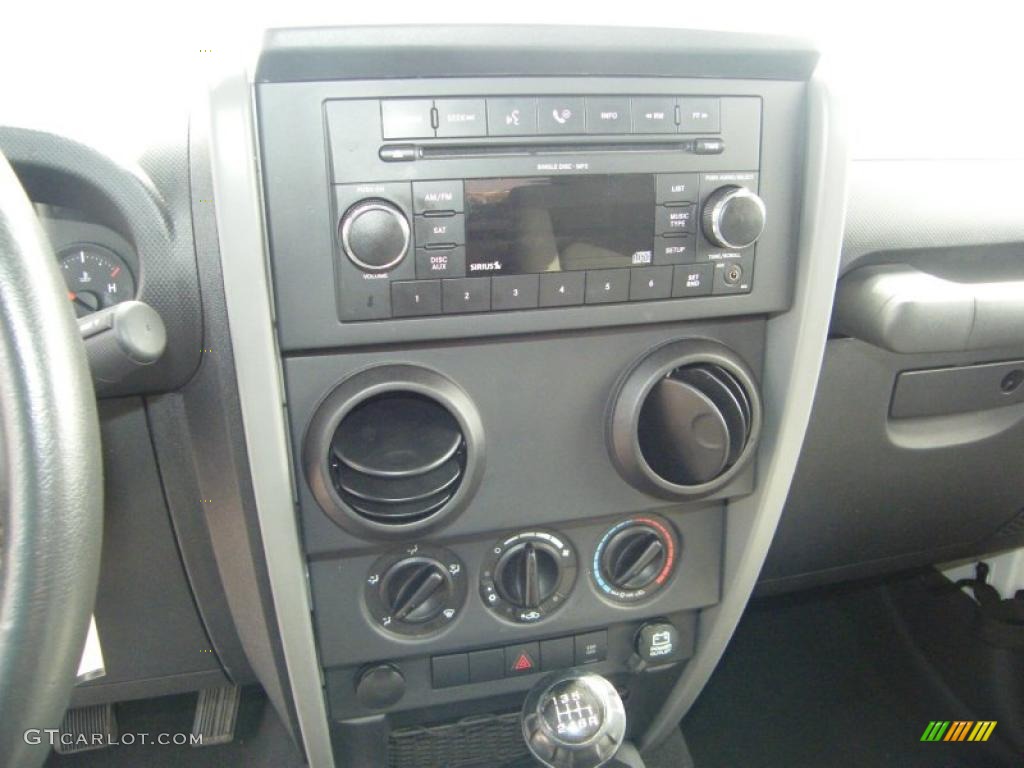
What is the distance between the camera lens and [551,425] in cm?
74

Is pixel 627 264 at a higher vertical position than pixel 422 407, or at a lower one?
higher

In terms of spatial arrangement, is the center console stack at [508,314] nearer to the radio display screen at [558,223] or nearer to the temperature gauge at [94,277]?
the radio display screen at [558,223]

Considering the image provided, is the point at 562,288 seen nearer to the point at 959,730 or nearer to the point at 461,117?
the point at 461,117

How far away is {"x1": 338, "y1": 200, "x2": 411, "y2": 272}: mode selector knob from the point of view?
2.00ft

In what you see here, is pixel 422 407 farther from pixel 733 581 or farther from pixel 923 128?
pixel 923 128

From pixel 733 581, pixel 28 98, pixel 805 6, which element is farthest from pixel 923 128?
pixel 28 98

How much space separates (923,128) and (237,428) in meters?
0.85

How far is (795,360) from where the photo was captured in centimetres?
75

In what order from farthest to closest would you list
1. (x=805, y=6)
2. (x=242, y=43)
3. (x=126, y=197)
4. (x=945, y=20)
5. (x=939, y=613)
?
(x=939, y=613), (x=945, y=20), (x=805, y=6), (x=126, y=197), (x=242, y=43)

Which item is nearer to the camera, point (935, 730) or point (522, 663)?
point (522, 663)

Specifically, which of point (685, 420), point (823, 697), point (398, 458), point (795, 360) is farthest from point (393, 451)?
point (823, 697)

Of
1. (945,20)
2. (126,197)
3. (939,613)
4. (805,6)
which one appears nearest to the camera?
(126,197)

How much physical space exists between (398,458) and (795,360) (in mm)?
372

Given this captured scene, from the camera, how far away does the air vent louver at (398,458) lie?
2.27 ft
